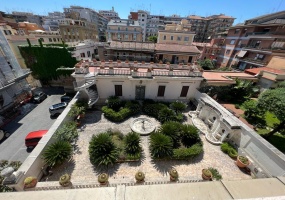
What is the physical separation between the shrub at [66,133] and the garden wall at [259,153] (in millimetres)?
15602

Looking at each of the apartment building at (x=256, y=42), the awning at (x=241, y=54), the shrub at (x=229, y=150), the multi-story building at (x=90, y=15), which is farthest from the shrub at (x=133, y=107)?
the multi-story building at (x=90, y=15)

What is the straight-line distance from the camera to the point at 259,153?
10125 mm

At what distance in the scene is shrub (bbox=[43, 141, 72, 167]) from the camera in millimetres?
9227

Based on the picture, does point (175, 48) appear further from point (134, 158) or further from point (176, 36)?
point (134, 158)

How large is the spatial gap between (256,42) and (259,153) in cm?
3454

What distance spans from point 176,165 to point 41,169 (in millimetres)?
10795

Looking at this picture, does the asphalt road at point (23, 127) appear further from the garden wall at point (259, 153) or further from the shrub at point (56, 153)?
the garden wall at point (259, 153)

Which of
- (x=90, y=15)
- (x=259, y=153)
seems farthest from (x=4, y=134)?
(x=90, y=15)

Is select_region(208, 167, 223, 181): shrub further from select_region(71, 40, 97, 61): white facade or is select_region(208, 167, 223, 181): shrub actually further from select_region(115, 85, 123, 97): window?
select_region(71, 40, 97, 61): white facade

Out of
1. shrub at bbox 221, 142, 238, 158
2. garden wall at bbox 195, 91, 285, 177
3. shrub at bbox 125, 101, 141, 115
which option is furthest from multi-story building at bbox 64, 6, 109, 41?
garden wall at bbox 195, 91, 285, 177

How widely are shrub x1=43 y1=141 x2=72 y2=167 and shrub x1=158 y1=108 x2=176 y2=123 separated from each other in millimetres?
9819

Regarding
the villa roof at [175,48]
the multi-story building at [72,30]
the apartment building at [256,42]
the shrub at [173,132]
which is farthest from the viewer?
the multi-story building at [72,30]

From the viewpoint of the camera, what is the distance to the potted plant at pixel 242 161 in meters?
10.3

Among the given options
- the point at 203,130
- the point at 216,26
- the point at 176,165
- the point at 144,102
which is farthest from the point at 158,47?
the point at 216,26
